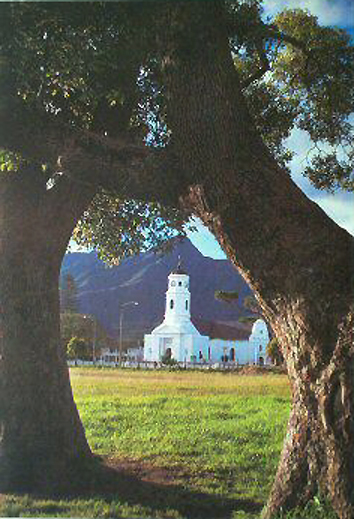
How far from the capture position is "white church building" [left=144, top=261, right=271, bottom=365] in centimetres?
797

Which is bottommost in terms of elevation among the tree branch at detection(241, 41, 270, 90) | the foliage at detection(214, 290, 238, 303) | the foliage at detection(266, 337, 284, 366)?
the foliage at detection(266, 337, 284, 366)

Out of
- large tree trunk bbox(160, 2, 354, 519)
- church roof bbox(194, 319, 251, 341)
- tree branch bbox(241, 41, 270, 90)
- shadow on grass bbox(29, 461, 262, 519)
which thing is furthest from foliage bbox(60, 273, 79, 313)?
large tree trunk bbox(160, 2, 354, 519)

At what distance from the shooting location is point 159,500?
490 cm

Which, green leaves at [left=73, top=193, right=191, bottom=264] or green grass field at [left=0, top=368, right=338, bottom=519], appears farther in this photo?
green leaves at [left=73, top=193, right=191, bottom=264]

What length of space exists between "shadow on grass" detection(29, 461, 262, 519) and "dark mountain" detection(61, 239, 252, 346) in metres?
2.83

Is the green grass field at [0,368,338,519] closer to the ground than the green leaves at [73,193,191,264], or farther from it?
closer to the ground

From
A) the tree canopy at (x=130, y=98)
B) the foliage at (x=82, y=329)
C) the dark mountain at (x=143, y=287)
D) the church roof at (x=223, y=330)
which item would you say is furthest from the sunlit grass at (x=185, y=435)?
the tree canopy at (x=130, y=98)

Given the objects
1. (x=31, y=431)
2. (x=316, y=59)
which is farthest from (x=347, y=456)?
(x=316, y=59)

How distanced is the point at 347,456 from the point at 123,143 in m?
2.70

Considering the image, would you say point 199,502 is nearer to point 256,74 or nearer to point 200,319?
point 200,319

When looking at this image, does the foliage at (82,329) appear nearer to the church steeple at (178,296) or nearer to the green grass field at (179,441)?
the green grass field at (179,441)

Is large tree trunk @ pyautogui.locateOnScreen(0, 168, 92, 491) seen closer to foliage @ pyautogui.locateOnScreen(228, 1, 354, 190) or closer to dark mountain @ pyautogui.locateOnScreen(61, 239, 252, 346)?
dark mountain @ pyautogui.locateOnScreen(61, 239, 252, 346)

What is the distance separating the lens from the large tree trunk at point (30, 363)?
5.57m

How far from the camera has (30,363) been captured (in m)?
5.62
